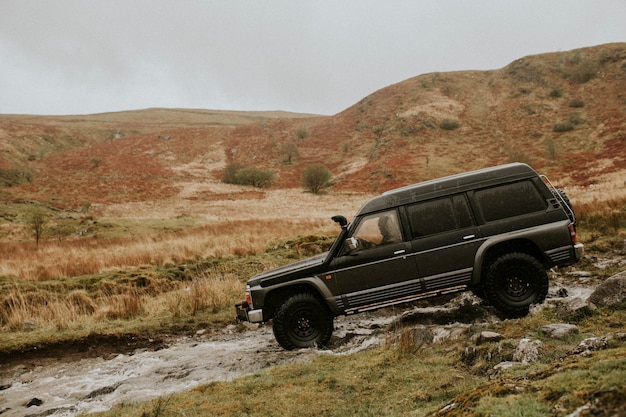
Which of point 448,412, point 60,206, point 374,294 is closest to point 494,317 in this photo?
point 374,294

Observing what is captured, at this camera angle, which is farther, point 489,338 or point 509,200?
point 509,200

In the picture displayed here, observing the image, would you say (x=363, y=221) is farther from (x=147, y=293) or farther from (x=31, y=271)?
(x=31, y=271)

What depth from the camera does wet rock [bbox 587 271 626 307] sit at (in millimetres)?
5543

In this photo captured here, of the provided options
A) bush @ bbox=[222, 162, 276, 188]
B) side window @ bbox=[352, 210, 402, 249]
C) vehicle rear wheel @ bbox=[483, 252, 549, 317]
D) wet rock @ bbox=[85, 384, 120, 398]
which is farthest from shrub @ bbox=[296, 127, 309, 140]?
wet rock @ bbox=[85, 384, 120, 398]

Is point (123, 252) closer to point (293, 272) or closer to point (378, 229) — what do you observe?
point (293, 272)

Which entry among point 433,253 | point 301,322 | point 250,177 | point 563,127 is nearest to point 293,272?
point 301,322

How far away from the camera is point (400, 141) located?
204 ft

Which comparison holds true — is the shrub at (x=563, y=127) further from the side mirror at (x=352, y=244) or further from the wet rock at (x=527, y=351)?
the wet rock at (x=527, y=351)

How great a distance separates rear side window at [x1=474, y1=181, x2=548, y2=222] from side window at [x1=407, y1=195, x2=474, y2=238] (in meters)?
0.30

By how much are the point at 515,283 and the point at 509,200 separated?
4.41ft

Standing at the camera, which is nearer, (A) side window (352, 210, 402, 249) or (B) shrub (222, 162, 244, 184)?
(A) side window (352, 210, 402, 249)

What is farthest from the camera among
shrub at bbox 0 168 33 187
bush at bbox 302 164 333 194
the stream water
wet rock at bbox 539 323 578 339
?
shrub at bbox 0 168 33 187

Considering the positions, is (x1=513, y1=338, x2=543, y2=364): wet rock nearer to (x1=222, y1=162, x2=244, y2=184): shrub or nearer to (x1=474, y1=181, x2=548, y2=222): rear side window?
(x1=474, y1=181, x2=548, y2=222): rear side window

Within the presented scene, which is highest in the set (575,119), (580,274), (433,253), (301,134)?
(301,134)
